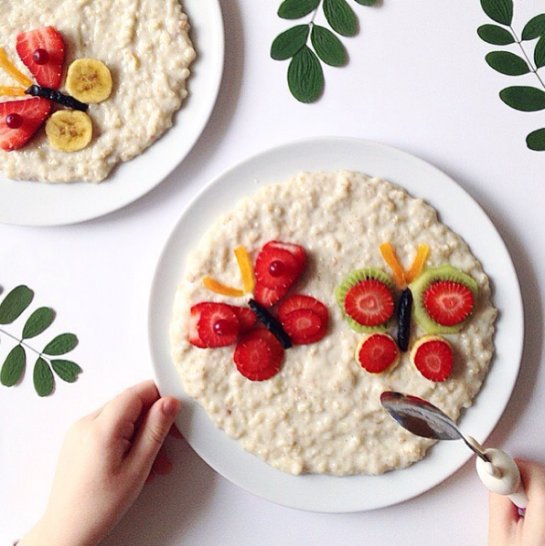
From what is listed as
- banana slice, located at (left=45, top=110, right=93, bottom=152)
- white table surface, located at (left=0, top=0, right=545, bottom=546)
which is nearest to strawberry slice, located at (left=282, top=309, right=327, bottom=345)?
white table surface, located at (left=0, top=0, right=545, bottom=546)

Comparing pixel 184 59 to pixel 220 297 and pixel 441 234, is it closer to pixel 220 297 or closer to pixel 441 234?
pixel 220 297

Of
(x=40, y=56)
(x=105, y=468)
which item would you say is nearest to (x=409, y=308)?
(x=105, y=468)

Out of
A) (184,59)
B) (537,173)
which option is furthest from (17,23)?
(537,173)

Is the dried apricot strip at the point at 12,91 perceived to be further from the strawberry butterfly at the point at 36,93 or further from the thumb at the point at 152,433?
the thumb at the point at 152,433

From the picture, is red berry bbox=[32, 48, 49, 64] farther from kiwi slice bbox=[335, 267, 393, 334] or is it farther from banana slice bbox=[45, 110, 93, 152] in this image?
kiwi slice bbox=[335, 267, 393, 334]

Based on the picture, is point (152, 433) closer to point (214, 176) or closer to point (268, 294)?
point (268, 294)

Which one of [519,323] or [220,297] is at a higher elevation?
[220,297]

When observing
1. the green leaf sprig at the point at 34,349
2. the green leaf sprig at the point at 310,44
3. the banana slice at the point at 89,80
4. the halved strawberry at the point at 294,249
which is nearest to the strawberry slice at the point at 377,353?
the halved strawberry at the point at 294,249

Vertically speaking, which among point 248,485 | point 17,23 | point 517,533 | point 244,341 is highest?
point 17,23
